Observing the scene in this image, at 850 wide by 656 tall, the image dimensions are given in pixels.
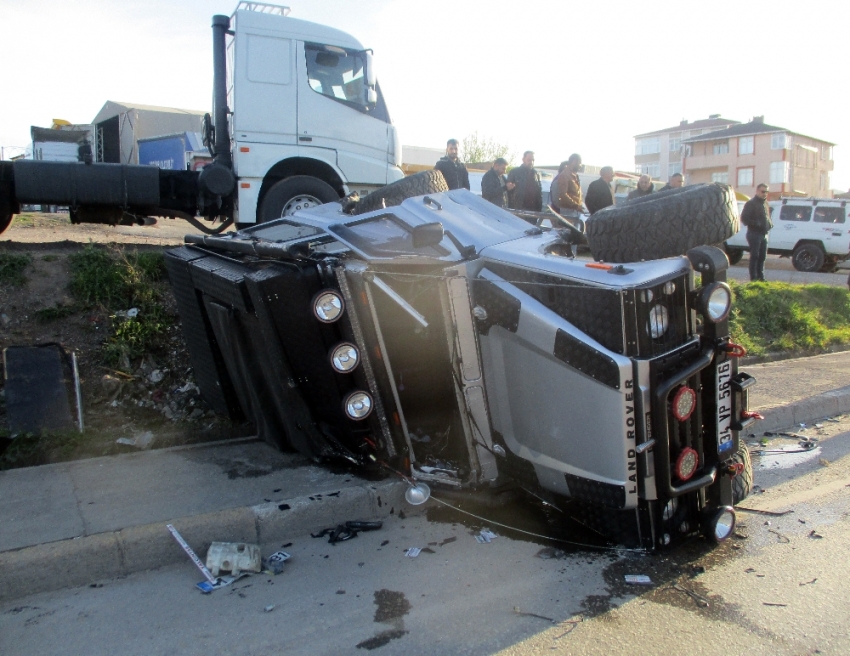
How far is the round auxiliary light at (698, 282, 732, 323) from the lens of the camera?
316cm

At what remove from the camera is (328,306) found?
140 inches

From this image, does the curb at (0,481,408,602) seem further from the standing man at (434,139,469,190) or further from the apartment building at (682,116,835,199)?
the apartment building at (682,116,835,199)

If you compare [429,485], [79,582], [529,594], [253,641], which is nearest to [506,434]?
[429,485]

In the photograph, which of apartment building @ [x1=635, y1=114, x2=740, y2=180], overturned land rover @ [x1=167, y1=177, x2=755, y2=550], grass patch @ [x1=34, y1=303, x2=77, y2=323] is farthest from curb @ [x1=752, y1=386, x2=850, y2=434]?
apartment building @ [x1=635, y1=114, x2=740, y2=180]

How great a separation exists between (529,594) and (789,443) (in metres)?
3.46

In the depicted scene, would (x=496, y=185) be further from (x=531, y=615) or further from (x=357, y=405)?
(x=531, y=615)

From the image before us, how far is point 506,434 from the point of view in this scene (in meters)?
3.70

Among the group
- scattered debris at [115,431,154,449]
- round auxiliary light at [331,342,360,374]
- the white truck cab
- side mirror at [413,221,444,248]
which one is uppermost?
the white truck cab

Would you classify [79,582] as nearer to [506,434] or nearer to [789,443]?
[506,434]

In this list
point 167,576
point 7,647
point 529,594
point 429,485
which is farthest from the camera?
point 429,485

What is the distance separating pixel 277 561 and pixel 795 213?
1910 cm

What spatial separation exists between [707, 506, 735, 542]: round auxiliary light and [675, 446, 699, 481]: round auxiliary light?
0.95ft

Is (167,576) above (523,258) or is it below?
below

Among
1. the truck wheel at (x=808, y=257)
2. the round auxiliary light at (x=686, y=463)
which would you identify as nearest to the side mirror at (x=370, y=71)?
the round auxiliary light at (x=686, y=463)
